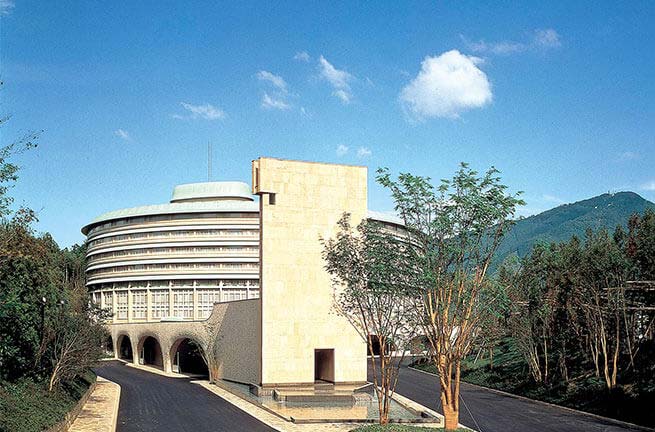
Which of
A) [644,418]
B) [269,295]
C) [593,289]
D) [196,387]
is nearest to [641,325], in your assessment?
[593,289]

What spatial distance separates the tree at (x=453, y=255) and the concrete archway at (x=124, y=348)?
2337 inches

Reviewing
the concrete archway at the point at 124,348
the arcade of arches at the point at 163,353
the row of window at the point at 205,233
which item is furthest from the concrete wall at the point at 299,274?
the concrete archway at the point at 124,348

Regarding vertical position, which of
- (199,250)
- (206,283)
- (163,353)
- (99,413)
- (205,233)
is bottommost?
(99,413)

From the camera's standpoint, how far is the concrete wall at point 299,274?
3603 centimetres

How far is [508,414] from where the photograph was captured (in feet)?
97.5

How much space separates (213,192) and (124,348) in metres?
21.0

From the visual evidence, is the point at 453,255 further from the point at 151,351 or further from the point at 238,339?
the point at 151,351

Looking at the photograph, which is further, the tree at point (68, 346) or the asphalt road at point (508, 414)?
the tree at point (68, 346)

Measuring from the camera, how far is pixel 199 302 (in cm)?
8062

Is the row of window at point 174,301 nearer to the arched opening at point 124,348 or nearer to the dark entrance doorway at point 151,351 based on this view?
the arched opening at point 124,348

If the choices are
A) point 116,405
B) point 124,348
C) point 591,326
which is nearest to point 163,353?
point 124,348

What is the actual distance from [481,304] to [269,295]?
15524 mm

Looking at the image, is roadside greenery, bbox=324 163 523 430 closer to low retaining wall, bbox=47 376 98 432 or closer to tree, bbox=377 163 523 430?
tree, bbox=377 163 523 430

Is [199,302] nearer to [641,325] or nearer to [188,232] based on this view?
[188,232]
